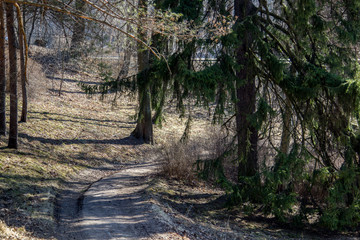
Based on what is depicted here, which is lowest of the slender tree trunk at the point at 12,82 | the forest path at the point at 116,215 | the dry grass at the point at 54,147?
the forest path at the point at 116,215

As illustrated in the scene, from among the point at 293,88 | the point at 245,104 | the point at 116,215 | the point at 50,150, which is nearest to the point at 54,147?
the point at 50,150

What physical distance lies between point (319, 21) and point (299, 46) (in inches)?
32.3

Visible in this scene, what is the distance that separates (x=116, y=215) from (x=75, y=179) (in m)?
3.50

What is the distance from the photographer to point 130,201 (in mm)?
8992

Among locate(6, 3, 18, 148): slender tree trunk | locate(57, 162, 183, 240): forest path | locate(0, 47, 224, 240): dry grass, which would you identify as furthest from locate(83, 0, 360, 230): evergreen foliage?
locate(0, 47, 224, 240): dry grass

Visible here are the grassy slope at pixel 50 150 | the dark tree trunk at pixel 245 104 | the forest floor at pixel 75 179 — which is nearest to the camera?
the grassy slope at pixel 50 150

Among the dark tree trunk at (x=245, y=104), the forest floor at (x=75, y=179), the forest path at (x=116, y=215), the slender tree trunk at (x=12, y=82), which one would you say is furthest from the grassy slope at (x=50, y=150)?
the dark tree trunk at (x=245, y=104)

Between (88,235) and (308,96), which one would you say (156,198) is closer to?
(88,235)

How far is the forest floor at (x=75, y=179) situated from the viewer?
24.3 ft

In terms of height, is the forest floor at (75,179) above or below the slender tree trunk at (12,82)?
below

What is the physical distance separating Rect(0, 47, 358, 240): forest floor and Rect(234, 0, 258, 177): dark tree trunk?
1569 millimetres

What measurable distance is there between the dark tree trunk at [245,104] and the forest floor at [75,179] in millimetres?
1569

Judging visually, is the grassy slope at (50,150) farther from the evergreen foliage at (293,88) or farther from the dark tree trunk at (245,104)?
the dark tree trunk at (245,104)

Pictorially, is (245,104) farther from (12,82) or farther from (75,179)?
(12,82)
